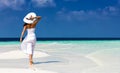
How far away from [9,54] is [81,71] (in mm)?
5723

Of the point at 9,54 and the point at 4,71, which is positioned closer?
Answer: the point at 4,71

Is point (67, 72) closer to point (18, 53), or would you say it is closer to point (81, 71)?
point (81, 71)

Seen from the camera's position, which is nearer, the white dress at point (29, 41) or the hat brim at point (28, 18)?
the hat brim at point (28, 18)

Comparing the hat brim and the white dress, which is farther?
the white dress

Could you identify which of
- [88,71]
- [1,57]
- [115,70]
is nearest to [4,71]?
[88,71]

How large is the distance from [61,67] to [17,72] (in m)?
2.45

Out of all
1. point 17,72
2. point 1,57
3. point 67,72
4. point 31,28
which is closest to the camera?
point 17,72

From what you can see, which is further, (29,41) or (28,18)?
(29,41)

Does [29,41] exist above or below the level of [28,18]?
below

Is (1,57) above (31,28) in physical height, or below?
below

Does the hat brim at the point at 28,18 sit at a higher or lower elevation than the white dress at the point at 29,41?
higher

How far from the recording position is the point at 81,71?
11477 mm

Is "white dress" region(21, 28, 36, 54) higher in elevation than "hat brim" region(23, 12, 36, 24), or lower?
lower

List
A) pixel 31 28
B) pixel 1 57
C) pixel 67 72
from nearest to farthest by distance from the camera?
pixel 67 72 < pixel 31 28 < pixel 1 57
